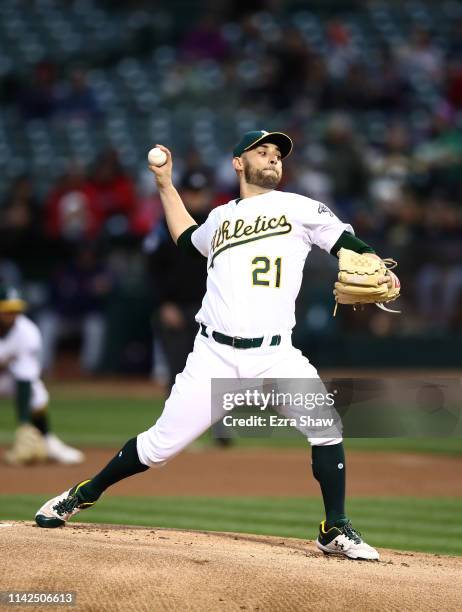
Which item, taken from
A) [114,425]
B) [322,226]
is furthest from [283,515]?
[114,425]

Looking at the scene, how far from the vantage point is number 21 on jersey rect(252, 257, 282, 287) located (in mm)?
4992

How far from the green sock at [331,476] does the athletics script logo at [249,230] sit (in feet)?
3.09

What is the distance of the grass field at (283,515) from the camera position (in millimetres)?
6538

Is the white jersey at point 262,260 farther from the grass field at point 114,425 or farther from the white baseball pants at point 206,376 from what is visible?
the grass field at point 114,425

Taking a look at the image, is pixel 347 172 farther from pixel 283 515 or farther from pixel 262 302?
pixel 262 302

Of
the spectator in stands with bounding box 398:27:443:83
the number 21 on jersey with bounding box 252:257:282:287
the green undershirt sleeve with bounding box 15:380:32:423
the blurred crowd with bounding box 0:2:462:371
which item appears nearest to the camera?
the number 21 on jersey with bounding box 252:257:282:287

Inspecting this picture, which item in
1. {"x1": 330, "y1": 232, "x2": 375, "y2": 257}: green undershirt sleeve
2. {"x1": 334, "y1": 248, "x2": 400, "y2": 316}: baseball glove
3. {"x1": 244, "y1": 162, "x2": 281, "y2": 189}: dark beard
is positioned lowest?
{"x1": 334, "y1": 248, "x2": 400, "y2": 316}: baseball glove

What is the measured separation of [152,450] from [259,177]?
129 centimetres

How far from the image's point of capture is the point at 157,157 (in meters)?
5.34

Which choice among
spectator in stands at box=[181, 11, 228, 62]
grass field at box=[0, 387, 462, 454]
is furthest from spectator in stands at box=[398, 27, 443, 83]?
grass field at box=[0, 387, 462, 454]

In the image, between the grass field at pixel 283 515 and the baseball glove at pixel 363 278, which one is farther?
the grass field at pixel 283 515

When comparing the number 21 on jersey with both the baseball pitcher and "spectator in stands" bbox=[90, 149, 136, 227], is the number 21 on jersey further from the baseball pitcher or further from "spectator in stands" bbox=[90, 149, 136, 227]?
"spectator in stands" bbox=[90, 149, 136, 227]

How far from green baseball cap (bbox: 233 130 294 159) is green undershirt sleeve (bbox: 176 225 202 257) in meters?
0.42

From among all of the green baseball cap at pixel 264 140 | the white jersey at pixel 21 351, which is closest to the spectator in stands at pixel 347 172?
the white jersey at pixel 21 351
